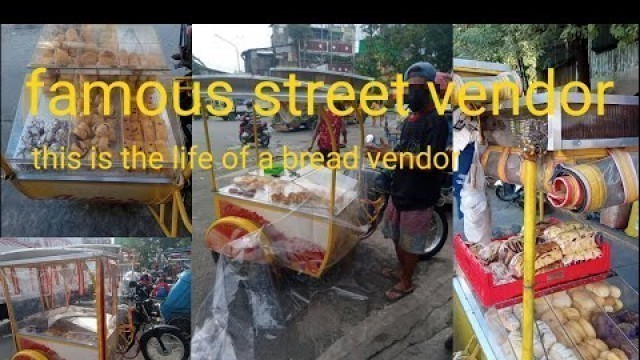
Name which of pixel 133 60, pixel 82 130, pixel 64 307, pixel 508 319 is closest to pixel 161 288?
pixel 64 307

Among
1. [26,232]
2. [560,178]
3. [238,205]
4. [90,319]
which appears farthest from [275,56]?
[90,319]

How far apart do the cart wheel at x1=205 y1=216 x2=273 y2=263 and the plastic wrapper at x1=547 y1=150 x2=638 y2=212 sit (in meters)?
1.23

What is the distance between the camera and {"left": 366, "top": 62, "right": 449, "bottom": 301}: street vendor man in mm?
1903

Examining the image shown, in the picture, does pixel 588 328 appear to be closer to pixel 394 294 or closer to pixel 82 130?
pixel 394 294

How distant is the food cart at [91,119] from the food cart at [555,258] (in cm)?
130

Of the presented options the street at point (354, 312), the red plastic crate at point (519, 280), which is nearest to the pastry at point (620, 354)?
→ the red plastic crate at point (519, 280)

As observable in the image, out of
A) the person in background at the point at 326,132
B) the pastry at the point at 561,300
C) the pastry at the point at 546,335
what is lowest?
the pastry at the point at 546,335

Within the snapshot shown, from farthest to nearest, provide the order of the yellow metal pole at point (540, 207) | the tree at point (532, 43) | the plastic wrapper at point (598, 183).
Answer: the yellow metal pole at point (540, 207) → the tree at point (532, 43) → the plastic wrapper at point (598, 183)

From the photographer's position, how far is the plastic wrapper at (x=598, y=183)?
5.14 ft

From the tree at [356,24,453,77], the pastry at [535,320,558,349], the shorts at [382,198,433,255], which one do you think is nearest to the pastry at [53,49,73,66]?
the tree at [356,24,453,77]

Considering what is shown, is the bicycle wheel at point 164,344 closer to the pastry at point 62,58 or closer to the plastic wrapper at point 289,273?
the plastic wrapper at point 289,273

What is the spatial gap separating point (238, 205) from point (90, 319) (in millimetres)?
915

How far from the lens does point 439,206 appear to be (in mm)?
2094

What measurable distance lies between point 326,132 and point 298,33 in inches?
16.6
